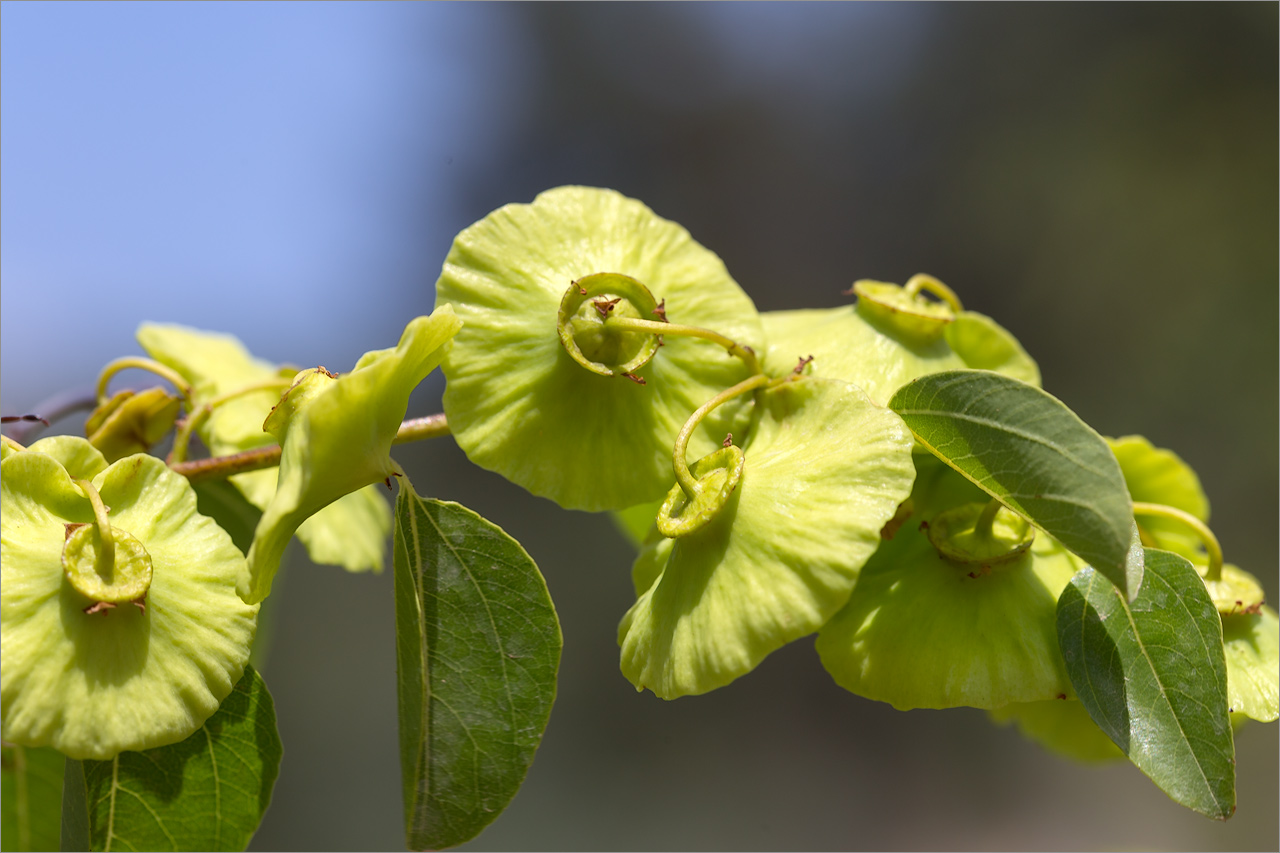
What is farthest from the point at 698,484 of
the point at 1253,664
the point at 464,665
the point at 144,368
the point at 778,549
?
the point at 144,368

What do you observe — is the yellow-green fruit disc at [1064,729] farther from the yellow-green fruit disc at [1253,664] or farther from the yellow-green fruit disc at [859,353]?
the yellow-green fruit disc at [859,353]

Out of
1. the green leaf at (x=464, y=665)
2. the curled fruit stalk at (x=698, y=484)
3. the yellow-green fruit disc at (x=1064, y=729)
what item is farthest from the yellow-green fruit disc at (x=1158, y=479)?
the green leaf at (x=464, y=665)

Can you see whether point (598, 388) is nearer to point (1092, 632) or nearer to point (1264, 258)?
point (1092, 632)

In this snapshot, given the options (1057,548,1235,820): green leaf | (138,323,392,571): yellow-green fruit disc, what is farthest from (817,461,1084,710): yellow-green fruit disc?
(138,323,392,571): yellow-green fruit disc

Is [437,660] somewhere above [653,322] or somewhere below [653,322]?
below

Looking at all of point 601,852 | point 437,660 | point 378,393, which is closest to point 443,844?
point 437,660

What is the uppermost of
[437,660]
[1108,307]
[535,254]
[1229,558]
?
[535,254]

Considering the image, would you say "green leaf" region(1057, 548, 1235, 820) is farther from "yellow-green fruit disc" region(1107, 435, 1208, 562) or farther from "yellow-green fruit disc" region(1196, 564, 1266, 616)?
"yellow-green fruit disc" region(1107, 435, 1208, 562)

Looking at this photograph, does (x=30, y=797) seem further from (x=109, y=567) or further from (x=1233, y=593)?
(x=1233, y=593)
